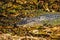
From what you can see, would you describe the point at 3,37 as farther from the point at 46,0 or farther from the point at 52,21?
the point at 46,0

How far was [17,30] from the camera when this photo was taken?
7289 millimetres

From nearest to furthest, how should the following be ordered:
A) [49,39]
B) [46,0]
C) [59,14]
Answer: [49,39] < [59,14] < [46,0]

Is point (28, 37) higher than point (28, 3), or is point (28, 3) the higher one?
point (28, 3)

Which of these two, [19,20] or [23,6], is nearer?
[19,20]

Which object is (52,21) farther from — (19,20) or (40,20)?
(19,20)

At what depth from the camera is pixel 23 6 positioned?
9.77 m

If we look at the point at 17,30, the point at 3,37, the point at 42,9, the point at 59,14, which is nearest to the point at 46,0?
the point at 42,9

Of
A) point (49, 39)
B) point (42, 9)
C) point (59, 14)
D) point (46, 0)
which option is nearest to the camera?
point (49, 39)

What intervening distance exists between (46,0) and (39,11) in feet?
4.55

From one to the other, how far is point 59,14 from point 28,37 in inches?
107

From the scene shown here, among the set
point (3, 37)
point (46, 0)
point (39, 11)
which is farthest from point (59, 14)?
point (3, 37)

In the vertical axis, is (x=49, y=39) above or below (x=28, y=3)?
below

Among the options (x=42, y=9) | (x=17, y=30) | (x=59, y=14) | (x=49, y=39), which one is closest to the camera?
(x=49, y=39)

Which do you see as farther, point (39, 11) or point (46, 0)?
point (46, 0)
